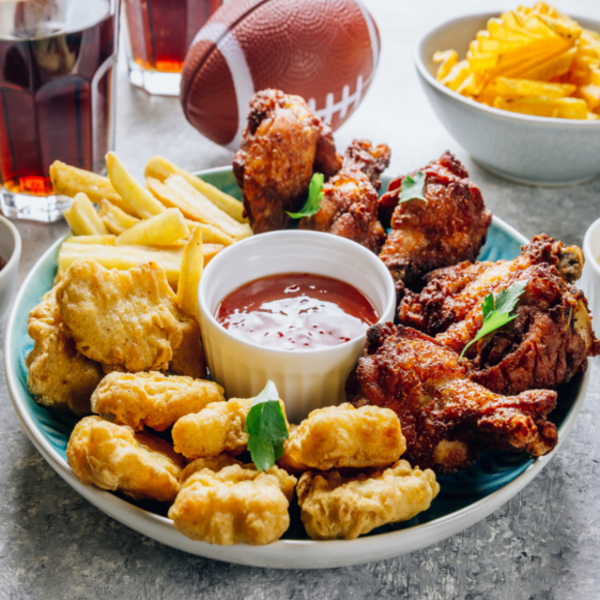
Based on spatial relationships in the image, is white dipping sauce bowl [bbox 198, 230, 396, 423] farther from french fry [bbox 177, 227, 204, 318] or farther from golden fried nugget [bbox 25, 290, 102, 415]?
golden fried nugget [bbox 25, 290, 102, 415]

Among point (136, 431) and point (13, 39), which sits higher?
point (13, 39)


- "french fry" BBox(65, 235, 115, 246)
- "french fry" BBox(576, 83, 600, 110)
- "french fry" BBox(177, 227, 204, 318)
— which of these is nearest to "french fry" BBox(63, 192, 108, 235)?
"french fry" BBox(65, 235, 115, 246)

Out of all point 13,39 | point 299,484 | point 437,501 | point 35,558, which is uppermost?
point 13,39

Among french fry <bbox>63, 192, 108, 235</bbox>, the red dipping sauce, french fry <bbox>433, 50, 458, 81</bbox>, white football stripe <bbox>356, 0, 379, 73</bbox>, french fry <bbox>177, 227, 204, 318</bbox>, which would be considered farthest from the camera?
french fry <bbox>433, 50, 458, 81</bbox>

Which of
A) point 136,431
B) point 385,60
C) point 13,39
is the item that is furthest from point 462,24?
point 136,431

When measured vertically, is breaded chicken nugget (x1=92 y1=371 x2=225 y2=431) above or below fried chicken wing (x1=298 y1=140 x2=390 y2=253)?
below

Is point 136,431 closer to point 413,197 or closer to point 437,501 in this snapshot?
point 437,501

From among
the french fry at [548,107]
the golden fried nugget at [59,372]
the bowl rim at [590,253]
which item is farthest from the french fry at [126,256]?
the french fry at [548,107]

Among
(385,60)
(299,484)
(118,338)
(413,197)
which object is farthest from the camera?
(385,60)
